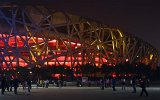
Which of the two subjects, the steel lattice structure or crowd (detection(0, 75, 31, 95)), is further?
the steel lattice structure

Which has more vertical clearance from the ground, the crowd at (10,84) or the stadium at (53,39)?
the stadium at (53,39)

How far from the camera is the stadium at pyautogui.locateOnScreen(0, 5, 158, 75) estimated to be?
96188mm

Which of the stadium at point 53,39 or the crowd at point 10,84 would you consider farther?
the stadium at point 53,39

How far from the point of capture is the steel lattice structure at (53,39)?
96188 mm

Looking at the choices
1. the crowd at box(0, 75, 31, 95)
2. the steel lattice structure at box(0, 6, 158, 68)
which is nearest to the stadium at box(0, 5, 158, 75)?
the steel lattice structure at box(0, 6, 158, 68)

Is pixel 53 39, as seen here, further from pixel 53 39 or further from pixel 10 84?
pixel 10 84

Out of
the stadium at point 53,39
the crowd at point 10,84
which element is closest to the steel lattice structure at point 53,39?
the stadium at point 53,39

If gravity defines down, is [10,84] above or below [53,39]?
below

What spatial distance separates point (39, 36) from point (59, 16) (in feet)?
22.4

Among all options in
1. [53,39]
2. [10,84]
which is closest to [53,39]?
[53,39]

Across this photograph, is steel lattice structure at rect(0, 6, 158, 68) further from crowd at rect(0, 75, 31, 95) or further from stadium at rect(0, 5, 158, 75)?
crowd at rect(0, 75, 31, 95)

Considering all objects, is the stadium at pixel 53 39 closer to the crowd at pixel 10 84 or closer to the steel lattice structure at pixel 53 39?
the steel lattice structure at pixel 53 39

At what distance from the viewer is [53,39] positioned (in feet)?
330

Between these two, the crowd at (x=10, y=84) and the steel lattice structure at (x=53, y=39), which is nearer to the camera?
the crowd at (x=10, y=84)
